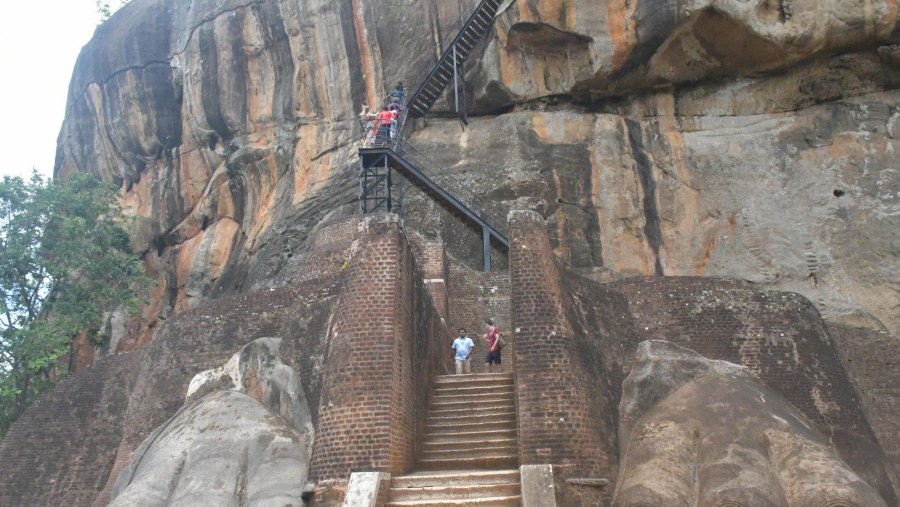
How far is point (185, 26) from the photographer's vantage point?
1297 inches

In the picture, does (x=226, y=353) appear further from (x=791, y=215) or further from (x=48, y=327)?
(x=791, y=215)

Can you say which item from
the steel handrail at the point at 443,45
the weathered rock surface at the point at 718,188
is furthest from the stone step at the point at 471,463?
the steel handrail at the point at 443,45

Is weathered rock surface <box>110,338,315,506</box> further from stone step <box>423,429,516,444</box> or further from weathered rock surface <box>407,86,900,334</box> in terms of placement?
weathered rock surface <box>407,86,900,334</box>

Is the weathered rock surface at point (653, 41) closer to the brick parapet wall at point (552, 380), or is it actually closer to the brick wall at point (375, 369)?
the brick parapet wall at point (552, 380)

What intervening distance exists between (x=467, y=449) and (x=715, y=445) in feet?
11.8

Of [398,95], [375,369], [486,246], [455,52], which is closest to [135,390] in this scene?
[375,369]

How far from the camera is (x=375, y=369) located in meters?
10.9

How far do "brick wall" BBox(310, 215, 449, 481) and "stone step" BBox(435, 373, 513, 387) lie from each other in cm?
91

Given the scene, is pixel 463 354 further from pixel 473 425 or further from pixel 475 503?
pixel 475 503

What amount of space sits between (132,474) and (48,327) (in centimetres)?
1094

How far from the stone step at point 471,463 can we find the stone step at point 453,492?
1.05 m

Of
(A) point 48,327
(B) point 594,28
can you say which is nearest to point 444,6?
(B) point 594,28

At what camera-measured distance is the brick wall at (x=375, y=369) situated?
410 inches

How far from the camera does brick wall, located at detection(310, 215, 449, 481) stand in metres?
10.4
